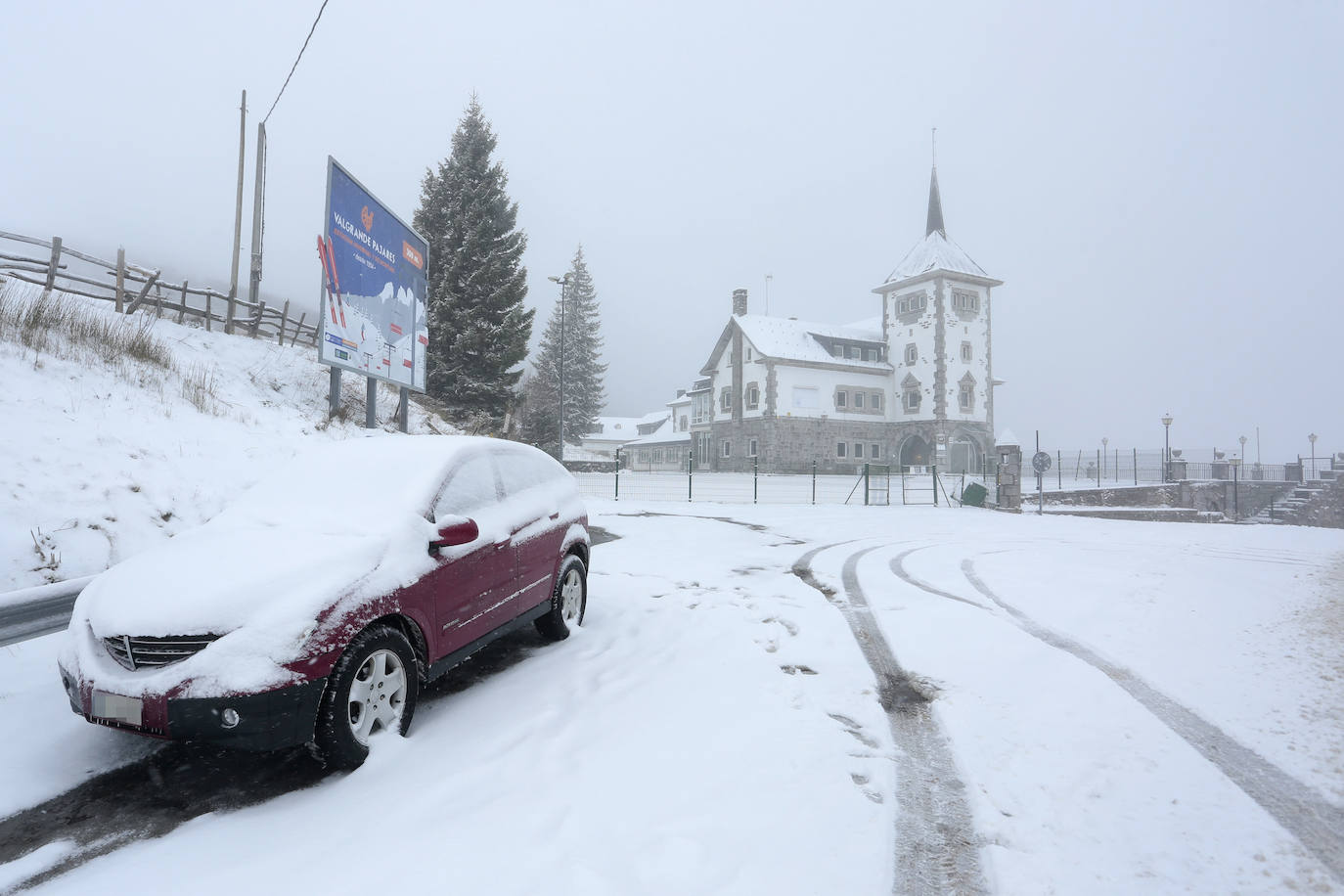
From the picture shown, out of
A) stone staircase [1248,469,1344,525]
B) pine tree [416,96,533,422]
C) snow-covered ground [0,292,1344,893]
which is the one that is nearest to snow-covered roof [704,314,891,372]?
pine tree [416,96,533,422]

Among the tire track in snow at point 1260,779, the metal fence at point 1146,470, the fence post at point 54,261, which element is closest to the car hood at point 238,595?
the tire track in snow at point 1260,779

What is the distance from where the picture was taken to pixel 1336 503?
113 ft

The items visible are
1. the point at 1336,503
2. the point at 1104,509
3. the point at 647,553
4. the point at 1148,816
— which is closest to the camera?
the point at 1148,816

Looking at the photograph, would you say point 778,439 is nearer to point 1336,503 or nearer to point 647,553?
point 1336,503

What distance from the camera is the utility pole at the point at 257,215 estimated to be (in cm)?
2533

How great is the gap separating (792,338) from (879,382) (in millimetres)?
7171

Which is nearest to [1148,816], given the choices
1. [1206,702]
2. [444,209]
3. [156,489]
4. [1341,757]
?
[1341,757]

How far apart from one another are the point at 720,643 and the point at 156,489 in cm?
643

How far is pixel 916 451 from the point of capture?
4522 centimetres

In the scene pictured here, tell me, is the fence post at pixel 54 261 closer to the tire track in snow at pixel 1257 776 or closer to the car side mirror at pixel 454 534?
the car side mirror at pixel 454 534

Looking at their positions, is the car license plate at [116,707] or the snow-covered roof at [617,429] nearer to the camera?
the car license plate at [116,707]

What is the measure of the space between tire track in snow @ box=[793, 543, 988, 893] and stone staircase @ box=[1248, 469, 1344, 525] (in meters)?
41.1

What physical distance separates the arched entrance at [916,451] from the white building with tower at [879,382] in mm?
70

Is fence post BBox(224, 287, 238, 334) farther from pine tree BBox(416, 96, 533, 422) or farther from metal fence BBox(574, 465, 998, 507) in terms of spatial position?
metal fence BBox(574, 465, 998, 507)
